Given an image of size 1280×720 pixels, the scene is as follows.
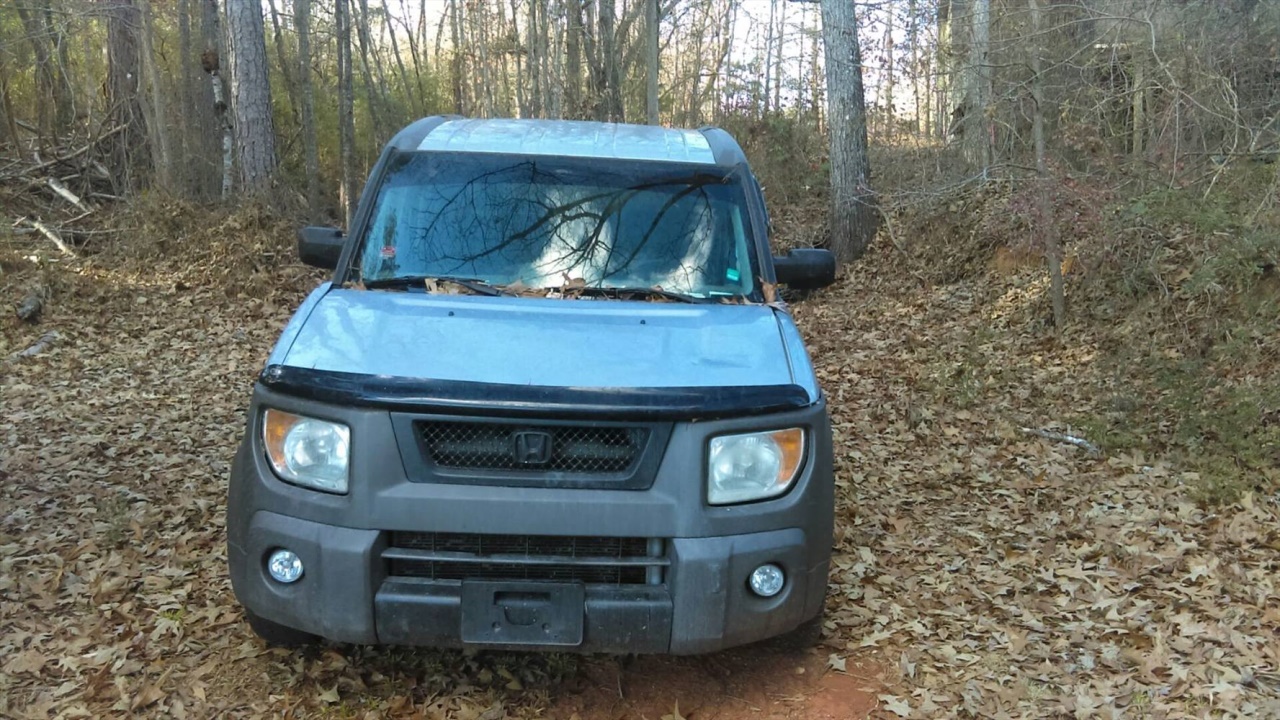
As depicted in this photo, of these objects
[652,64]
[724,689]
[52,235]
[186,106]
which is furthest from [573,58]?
[724,689]

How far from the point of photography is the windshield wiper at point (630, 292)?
3.65 m

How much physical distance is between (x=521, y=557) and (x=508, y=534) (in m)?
0.11

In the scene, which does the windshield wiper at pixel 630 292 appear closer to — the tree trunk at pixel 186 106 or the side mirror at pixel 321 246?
the side mirror at pixel 321 246

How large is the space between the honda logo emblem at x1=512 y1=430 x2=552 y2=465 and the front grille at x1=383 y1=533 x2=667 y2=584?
238 mm

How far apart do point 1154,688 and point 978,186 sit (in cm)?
769

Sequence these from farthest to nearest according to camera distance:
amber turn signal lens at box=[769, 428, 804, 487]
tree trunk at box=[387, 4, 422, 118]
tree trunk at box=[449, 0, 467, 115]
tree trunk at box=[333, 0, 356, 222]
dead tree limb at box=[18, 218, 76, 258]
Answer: tree trunk at box=[449, 0, 467, 115] → tree trunk at box=[387, 4, 422, 118] → tree trunk at box=[333, 0, 356, 222] → dead tree limb at box=[18, 218, 76, 258] → amber turn signal lens at box=[769, 428, 804, 487]

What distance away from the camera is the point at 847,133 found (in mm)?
12773

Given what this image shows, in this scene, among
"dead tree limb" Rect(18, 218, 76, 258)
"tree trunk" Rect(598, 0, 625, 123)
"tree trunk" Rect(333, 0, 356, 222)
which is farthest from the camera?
"tree trunk" Rect(598, 0, 625, 123)

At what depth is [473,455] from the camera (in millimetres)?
2756

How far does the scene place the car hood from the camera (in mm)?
2805

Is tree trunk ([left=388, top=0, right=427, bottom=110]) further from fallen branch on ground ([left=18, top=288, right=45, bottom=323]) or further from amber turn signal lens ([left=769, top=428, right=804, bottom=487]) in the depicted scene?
amber turn signal lens ([left=769, top=428, right=804, bottom=487])

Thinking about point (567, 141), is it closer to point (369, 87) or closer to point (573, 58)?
point (573, 58)

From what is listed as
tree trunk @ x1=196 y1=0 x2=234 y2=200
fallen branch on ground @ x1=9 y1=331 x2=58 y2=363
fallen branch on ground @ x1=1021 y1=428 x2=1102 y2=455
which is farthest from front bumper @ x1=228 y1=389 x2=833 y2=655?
tree trunk @ x1=196 y1=0 x2=234 y2=200

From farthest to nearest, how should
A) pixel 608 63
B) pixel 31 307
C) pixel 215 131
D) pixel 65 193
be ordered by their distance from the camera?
pixel 608 63 < pixel 215 131 < pixel 65 193 < pixel 31 307
